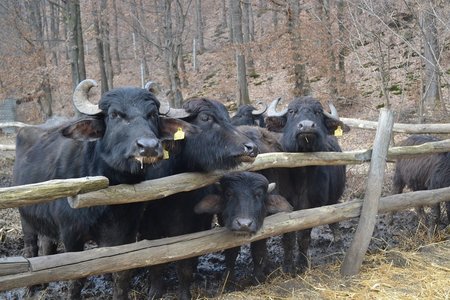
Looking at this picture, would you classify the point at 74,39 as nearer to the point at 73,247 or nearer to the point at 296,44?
the point at 296,44

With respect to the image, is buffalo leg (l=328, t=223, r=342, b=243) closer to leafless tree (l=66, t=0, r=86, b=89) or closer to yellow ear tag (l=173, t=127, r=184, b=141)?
yellow ear tag (l=173, t=127, r=184, b=141)

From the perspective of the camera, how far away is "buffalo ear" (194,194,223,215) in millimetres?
5309

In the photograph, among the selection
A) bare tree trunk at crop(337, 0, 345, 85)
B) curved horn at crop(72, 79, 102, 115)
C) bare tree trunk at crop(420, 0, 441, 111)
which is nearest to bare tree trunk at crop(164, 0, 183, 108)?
bare tree trunk at crop(337, 0, 345, 85)

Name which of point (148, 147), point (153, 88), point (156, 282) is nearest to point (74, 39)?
point (153, 88)

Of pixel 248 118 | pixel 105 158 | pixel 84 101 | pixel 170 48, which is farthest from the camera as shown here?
pixel 170 48

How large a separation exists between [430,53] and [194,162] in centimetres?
993

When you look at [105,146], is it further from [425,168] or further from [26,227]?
[425,168]

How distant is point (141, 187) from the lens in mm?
4582

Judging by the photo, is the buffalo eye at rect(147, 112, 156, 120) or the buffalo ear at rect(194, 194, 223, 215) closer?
the buffalo eye at rect(147, 112, 156, 120)

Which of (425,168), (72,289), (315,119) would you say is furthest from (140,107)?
(425,168)

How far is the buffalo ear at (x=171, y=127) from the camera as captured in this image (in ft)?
16.6

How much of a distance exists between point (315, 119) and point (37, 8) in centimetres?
2141

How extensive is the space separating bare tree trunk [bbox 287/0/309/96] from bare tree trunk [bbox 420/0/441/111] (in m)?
4.16

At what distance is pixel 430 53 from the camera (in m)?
13.0
